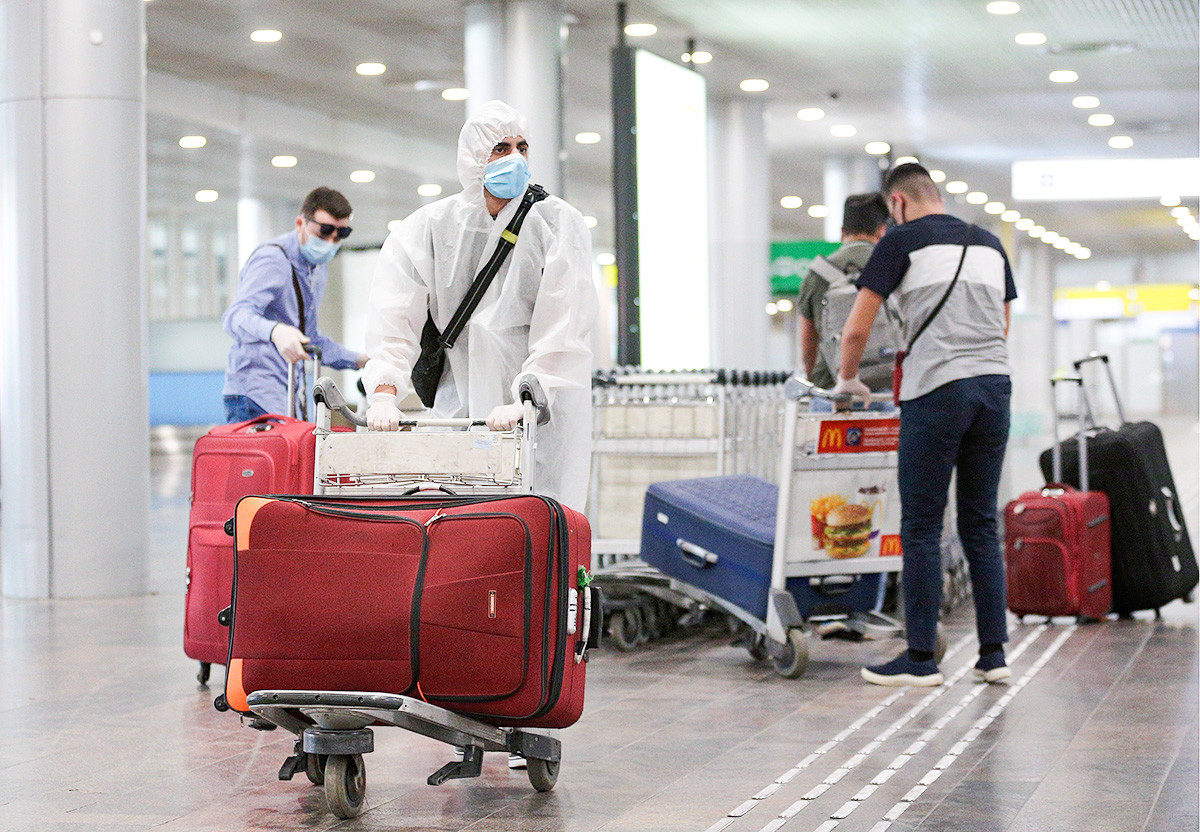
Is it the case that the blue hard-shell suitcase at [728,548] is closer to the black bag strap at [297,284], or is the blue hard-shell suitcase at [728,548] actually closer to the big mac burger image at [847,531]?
the big mac burger image at [847,531]

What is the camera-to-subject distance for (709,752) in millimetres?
4051

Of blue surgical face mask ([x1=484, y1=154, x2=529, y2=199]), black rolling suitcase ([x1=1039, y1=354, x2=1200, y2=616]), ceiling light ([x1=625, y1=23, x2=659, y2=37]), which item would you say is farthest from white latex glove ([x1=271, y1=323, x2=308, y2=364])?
ceiling light ([x1=625, y1=23, x2=659, y2=37])

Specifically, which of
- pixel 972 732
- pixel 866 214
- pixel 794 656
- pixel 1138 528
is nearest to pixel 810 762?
pixel 972 732

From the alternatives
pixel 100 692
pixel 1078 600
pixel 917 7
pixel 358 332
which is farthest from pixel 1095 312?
pixel 100 692

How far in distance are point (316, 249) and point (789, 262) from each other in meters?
11.3

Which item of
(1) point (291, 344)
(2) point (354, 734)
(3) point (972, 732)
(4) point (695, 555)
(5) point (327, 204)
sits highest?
(5) point (327, 204)

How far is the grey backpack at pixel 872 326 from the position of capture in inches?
238

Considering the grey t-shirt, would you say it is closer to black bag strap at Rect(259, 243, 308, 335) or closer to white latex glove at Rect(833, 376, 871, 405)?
white latex glove at Rect(833, 376, 871, 405)

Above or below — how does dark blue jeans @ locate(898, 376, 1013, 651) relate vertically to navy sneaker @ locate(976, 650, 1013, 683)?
above

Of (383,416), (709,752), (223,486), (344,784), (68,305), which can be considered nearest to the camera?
(344,784)

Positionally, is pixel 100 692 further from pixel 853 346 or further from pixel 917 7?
pixel 917 7

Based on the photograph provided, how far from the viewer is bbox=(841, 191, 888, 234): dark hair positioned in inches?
247

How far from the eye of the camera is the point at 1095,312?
39.1 meters

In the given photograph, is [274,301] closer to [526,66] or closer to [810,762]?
[810,762]
